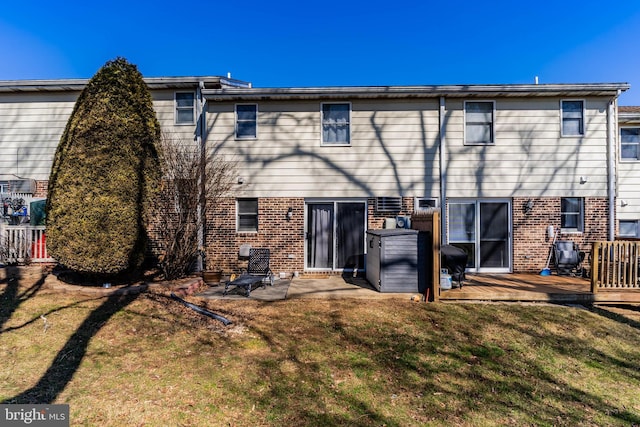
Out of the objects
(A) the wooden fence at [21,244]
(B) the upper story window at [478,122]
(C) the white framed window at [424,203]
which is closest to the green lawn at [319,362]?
(A) the wooden fence at [21,244]

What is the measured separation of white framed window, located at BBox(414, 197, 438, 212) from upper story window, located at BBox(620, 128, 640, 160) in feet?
26.1

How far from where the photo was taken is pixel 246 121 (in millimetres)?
9086

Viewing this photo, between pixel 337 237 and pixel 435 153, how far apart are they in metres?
3.95

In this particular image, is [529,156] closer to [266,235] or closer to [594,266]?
[594,266]

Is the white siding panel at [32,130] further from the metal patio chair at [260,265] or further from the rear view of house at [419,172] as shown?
the metal patio chair at [260,265]

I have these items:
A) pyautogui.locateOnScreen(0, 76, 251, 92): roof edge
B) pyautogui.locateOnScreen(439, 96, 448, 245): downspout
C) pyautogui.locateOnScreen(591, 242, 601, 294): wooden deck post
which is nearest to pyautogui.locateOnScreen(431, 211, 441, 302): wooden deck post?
pyautogui.locateOnScreen(439, 96, 448, 245): downspout

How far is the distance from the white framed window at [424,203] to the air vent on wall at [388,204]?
52 centimetres

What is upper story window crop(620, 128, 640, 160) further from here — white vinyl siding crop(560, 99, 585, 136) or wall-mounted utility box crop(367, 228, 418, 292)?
wall-mounted utility box crop(367, 228, 418, 292)

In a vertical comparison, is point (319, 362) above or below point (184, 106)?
below

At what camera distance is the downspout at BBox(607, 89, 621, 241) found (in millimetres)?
8656

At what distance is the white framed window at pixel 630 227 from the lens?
10.9 meters

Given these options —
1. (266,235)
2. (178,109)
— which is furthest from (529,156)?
(178,109)

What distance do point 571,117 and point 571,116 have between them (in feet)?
0.10

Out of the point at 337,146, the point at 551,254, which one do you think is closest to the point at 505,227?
the point at 551,254
